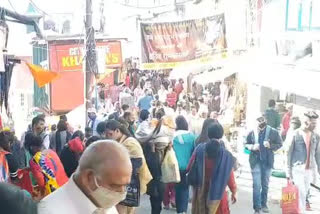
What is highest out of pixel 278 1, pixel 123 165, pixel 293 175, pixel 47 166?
pixel 278 1

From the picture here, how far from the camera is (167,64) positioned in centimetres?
1403

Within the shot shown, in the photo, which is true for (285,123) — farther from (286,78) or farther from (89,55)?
(89,55)

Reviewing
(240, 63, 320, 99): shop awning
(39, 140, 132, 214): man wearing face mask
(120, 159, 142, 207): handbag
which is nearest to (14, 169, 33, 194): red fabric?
(120, 159, 142, 207): handbag

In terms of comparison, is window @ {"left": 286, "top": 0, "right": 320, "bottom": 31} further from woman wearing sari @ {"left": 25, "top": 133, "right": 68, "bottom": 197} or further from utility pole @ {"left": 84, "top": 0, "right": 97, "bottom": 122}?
woman wearing sari @ {"left": 25, "top": 133, "right": 68, "bottom": 197}

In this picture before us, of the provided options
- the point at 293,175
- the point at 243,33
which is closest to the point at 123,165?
the point at 293,175

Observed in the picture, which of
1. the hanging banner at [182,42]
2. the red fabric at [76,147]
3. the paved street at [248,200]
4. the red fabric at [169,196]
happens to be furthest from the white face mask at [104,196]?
the hanging banner at [182,42]

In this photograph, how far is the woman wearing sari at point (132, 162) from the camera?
6348mm

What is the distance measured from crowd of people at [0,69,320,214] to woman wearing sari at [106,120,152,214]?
0.01 meters

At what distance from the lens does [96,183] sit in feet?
8.48

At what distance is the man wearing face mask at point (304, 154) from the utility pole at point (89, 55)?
23.2 feet

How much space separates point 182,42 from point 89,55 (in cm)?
249

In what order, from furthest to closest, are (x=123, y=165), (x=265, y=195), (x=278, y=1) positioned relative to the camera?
(x=278, y=1) < (x=265, y=195) < (x=123, y=165)

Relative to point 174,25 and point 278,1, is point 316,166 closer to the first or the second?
point 174,25

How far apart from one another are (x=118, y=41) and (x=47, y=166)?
1382 cm
